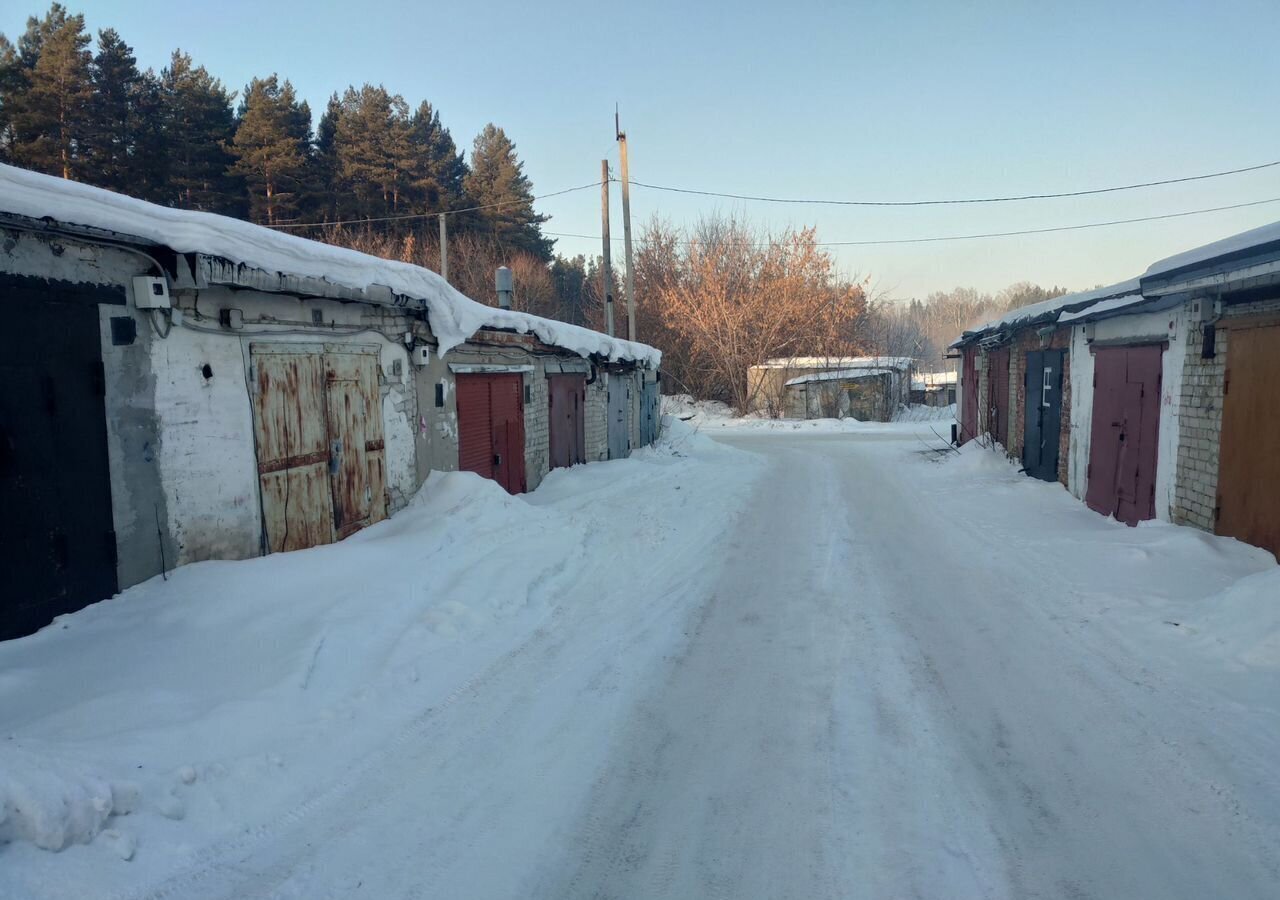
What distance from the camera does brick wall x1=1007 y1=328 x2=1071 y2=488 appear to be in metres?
12.3

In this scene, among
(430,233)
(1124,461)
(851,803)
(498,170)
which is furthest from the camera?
(498,170)

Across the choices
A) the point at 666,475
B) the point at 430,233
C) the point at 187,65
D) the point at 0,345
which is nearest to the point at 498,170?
the point at 430,233

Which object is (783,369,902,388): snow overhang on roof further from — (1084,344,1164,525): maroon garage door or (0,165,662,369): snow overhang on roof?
(0,165,662,369): snow overhang on roof

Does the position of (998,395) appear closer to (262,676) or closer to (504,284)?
(504,284)

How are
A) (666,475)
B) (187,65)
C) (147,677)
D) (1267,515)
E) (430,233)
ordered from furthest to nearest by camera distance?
1. (430,233)
2. (187,65)
3. (666,475)
4. (1267,515)
5. (147,677)

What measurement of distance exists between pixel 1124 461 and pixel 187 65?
34292mm

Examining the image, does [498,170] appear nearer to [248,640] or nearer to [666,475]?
[666,475]

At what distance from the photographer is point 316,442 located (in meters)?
7.31

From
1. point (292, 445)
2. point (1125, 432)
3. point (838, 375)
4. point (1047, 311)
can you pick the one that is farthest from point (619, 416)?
point (838, 375)

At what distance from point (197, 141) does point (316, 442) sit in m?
26.0

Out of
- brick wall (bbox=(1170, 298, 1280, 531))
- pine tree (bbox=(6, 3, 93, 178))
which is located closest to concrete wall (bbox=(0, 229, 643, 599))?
brick wall (bbox=(1170, 298, 1280, 531))

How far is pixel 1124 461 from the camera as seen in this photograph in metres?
9.80

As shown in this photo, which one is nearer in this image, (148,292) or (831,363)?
(148,292)

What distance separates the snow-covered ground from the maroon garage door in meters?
1.45
